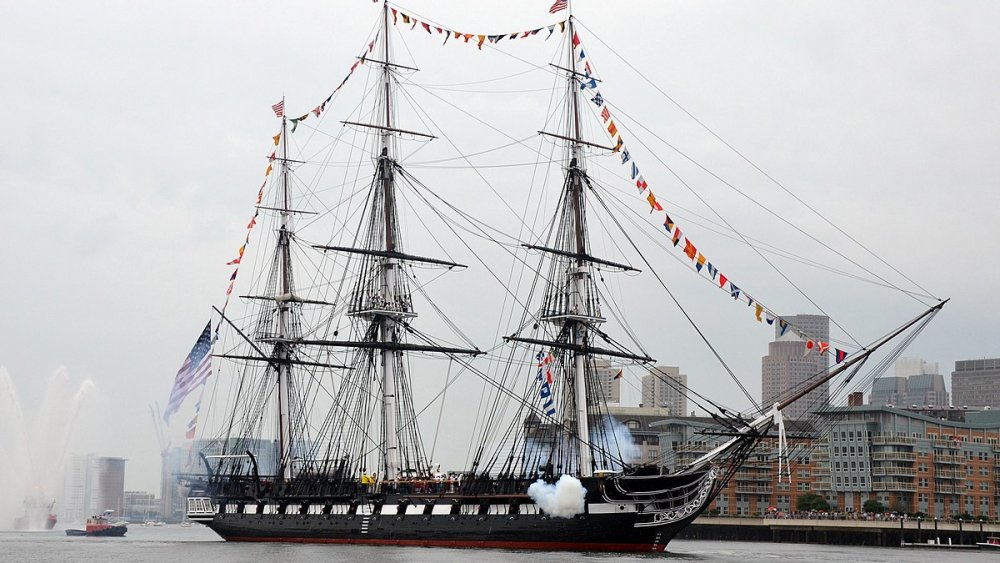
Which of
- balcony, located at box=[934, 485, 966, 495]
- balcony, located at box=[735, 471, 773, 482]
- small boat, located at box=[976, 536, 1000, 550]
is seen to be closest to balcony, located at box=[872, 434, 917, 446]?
balcony, located at box=[934, 485, 966, 495]

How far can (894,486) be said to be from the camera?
13838 centimetres

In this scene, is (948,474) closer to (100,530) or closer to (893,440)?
(893,440)

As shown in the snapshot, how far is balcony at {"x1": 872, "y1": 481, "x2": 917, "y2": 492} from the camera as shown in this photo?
454 ft

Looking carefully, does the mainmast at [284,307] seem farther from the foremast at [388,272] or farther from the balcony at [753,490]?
the balcony at [753,490]

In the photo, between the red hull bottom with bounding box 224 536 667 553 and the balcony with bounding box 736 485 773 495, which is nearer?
the red hull bottom with bounding box 224 536 667 553

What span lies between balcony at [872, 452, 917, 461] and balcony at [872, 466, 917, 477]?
1.01 m

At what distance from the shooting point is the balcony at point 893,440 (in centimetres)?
13988

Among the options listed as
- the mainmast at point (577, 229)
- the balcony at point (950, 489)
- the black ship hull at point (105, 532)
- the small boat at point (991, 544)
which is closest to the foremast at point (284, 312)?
the mainmast at point (577, 229)

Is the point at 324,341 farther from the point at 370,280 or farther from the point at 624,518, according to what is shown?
the point at 624,518

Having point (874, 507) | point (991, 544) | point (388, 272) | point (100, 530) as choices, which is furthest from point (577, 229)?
point (100, 530)

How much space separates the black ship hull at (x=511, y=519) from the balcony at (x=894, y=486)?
Answer: 77833 mm

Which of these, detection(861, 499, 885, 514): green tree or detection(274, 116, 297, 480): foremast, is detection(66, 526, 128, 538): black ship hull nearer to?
detection(274, 116, 297, 480): foremast

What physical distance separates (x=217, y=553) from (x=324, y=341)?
57.5 ft

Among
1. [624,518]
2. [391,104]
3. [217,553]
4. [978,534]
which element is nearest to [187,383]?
[217,553]
